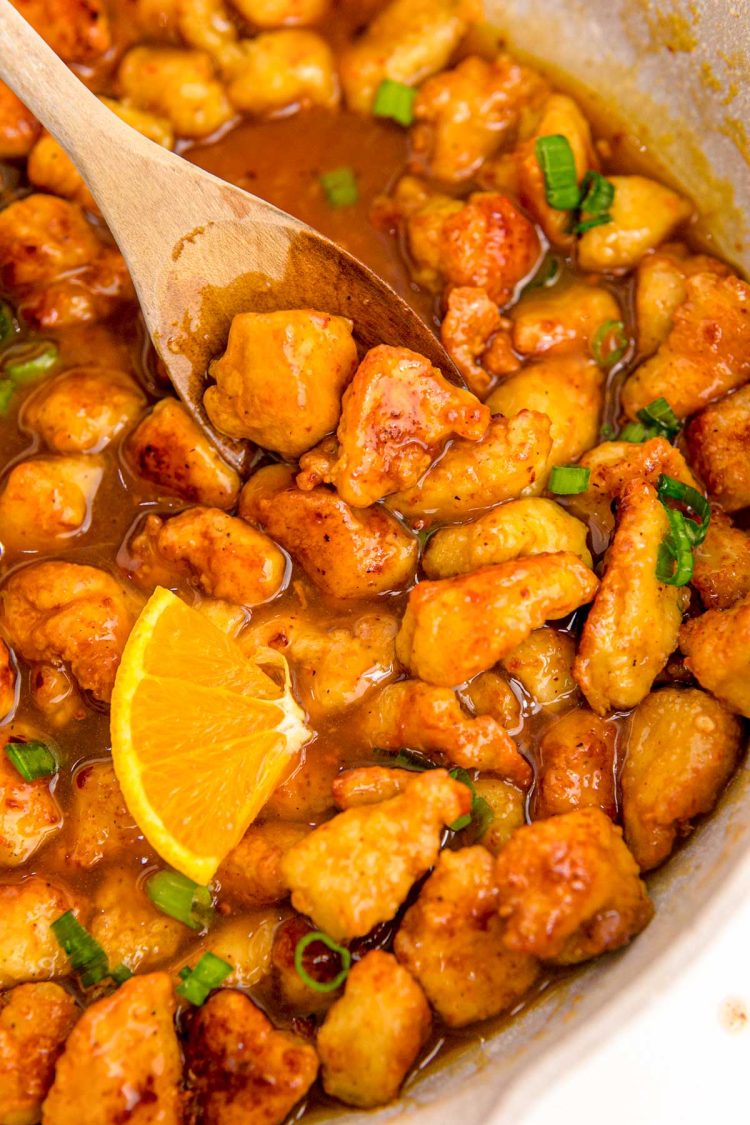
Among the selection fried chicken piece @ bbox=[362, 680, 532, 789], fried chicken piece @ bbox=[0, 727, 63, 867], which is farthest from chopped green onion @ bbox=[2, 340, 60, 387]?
fried chicken piece @ bbox=[362, 680, 532, 789]

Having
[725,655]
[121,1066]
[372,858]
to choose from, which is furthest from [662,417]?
[121,1066]

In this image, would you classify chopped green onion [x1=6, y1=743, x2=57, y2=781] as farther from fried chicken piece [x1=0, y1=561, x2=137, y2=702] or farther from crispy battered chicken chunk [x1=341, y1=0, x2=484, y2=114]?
crispy battered chicken chunk [x1=341, y1=0, x2=484, y2=114]

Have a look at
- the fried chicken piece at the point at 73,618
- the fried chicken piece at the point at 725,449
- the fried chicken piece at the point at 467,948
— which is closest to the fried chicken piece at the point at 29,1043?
the fried chicken piece at the point at 73,618

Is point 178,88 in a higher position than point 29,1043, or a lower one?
higher

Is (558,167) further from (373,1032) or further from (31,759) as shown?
(373,1032)

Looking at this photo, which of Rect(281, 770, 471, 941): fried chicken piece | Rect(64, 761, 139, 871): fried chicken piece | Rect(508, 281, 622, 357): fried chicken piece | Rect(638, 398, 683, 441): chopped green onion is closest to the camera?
Rect(281, 770, 471, 941): fried chicken piece

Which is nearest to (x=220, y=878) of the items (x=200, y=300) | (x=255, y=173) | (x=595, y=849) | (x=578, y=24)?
(x=595, y=849)

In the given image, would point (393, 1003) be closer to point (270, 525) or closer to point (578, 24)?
point (270, 525)
